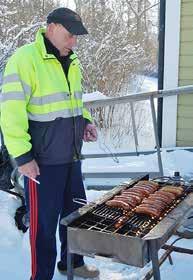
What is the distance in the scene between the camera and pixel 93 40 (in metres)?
12.5

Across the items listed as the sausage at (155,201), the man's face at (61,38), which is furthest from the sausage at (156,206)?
the man's face at (61,38)

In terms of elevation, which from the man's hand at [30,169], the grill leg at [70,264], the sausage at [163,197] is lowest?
the grill leg at [70,264]

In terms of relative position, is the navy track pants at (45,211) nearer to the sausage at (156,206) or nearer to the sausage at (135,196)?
the sausage at (135,196)

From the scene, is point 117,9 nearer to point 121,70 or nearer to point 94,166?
point 121,70

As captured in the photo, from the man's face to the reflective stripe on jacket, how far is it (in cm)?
8

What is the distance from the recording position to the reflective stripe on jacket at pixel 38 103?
2.88 m

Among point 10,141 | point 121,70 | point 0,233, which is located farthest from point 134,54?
point 10,141

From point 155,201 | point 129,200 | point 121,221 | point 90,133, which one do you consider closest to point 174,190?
point 155,201

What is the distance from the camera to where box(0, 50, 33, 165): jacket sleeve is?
2873mm

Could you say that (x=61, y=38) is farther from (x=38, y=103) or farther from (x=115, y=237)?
(x=115, y=237)

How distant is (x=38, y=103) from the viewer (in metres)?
2.98

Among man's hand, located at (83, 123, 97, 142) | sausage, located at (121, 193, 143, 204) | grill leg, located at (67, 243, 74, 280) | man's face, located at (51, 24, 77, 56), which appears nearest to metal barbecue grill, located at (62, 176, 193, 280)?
grill leg, located at (67, 243, 74, 280)

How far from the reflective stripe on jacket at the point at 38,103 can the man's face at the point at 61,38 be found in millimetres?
85

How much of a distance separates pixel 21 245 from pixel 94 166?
8.78ft
